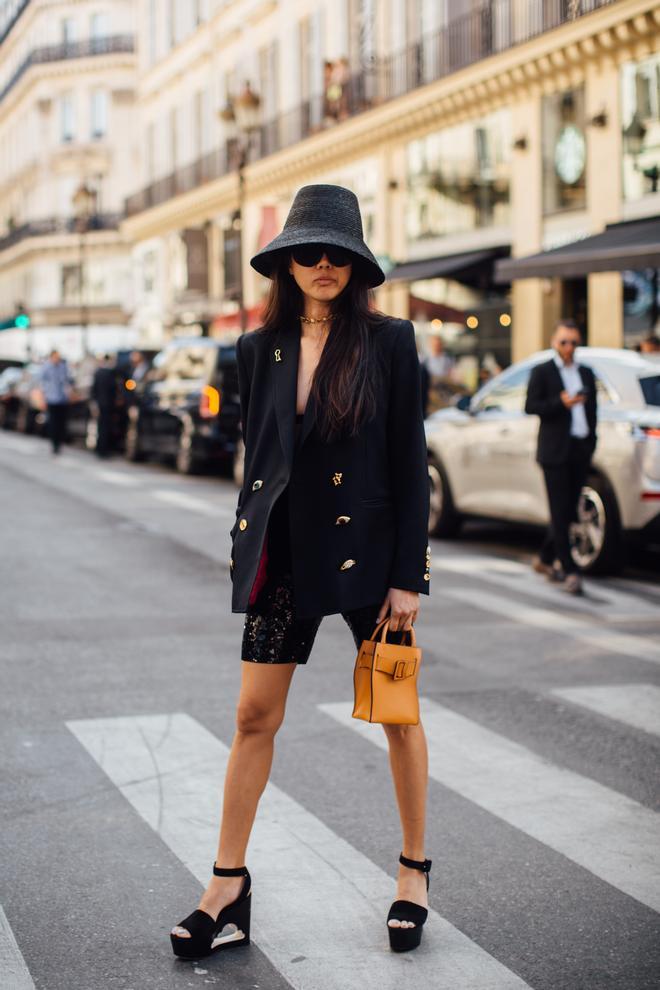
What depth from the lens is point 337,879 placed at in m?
4.51

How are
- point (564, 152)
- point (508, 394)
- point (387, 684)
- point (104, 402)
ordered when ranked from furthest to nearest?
1. point (104, 402)
2. point (564, 152)
3. point (508, 394)
4. point (387, 684)

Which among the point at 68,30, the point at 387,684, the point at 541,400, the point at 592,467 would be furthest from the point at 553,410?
the point at 68,30

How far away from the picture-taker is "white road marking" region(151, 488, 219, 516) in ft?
52.0

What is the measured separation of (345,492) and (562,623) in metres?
5.55

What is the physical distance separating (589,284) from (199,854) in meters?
18.9

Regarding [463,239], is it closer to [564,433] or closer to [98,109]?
[564,433]

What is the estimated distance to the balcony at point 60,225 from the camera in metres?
71.0

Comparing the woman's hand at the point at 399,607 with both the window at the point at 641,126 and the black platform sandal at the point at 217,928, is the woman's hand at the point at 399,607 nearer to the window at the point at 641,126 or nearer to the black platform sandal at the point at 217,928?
the black platform sandal at the point at 217,928

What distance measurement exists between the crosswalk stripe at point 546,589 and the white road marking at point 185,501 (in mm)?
3879

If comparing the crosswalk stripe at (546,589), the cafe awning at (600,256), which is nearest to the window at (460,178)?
the cafe awning at (600,256)

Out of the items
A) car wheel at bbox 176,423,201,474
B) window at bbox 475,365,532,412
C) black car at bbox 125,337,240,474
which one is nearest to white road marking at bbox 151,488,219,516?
black car at bbox 125,337,240,474

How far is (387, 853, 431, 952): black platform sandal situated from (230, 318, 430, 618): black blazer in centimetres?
72

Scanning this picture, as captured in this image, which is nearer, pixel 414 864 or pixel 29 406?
pixel 414 864

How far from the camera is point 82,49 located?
7100 centimetres
